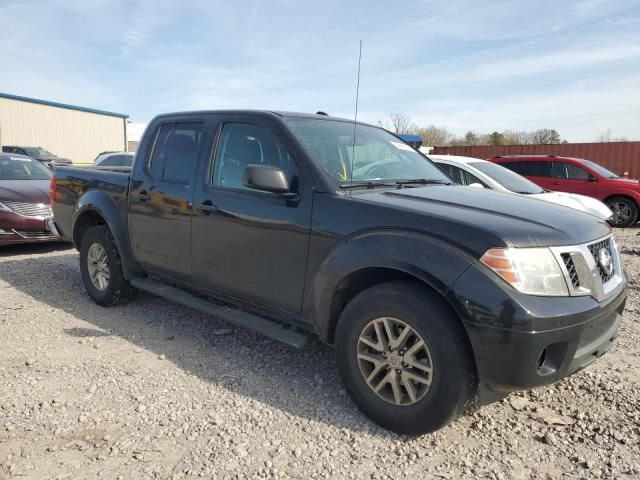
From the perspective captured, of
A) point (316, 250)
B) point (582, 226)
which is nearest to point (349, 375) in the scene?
point (316, 250)

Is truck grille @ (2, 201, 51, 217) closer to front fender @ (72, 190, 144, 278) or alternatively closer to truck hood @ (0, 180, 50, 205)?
truck hood @ (0, 180, 50, 205)

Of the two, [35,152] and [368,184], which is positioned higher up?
[368,184]

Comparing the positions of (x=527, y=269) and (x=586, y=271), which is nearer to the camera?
(x=527, y=269)

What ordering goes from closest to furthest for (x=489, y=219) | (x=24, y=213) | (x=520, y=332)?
(x=520, y=332), (x=489, y=219), (x=24, y=213)

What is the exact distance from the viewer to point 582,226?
2854 mm

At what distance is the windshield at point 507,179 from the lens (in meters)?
7.57

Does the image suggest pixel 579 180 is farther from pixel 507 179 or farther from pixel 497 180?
pixel 497 180

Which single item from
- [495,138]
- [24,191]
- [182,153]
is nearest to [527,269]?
[182,153]

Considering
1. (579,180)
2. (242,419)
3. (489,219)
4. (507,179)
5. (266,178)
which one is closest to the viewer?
(489,219)

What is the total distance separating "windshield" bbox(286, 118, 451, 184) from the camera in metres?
3.40

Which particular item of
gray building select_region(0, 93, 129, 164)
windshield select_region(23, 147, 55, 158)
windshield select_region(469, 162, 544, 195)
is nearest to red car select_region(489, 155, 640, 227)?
windshield select_region(469, 162, 544, 195)

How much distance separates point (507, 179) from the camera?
7.83 m

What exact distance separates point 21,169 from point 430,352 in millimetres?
8362

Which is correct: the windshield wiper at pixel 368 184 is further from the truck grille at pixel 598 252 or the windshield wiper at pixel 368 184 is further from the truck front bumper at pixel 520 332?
the truck grille at pixel 598 252
